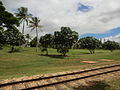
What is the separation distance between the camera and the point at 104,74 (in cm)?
927

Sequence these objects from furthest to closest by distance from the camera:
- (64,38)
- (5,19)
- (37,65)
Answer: (64,38) < (37,65) < (5,19)

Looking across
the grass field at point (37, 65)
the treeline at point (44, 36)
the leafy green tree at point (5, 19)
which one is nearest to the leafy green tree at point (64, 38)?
the treeline at point (44, 36)

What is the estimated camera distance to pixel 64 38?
3416cm

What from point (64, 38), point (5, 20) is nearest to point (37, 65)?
point (5, 20)

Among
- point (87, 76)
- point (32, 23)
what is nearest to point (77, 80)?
point (87, 76)

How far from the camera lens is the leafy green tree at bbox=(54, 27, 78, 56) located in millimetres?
34344

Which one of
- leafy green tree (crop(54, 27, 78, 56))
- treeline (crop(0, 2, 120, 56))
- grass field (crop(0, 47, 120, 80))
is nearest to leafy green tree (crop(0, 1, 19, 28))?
treeline (crop(0, 2, 120, 56))

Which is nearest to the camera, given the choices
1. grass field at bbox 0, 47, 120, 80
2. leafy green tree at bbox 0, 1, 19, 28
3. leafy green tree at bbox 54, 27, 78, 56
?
grass field at bbox 0, 47, 120, 80

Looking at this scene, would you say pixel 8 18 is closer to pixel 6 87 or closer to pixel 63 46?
pixel 6 87

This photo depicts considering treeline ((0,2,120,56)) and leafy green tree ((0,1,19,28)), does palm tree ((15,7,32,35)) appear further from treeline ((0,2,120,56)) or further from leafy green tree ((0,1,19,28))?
leafy green tree ((0,1,19,28))

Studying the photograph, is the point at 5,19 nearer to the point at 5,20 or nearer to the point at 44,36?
the point at 5,20

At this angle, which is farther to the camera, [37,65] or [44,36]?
[44,36]

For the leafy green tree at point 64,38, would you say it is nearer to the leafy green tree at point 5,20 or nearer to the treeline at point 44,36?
the treeline at point 44,36

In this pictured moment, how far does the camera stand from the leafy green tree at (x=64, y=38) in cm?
3434
